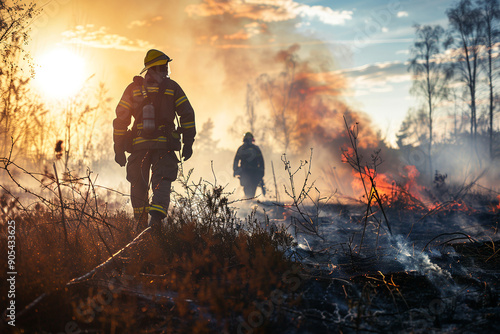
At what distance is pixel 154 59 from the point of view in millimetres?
4871

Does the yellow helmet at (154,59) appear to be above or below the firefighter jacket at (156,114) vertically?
above

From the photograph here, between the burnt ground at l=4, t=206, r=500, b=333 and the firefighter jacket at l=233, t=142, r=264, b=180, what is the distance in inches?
303

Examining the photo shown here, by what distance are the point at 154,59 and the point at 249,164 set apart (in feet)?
21.9

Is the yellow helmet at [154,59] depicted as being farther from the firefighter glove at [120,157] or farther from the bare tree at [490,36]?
the bare tree at [490,36]

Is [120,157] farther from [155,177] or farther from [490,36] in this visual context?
[490,36]

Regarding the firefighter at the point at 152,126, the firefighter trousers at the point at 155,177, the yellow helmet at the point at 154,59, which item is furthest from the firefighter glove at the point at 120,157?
the yellow helmet at the point at 154,59

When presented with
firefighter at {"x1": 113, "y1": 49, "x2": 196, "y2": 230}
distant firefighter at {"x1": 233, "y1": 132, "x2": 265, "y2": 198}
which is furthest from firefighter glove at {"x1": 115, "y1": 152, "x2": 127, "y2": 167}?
distant firefighter at {"x1": 233, "y1": 132, "x2": 265, "y2": 198}

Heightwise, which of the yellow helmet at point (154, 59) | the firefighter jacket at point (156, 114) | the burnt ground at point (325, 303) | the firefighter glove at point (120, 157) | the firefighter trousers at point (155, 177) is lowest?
the burnt ground at point (325, 303)

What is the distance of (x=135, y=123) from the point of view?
4910 millimetres

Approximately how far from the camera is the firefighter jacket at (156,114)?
4758 mm

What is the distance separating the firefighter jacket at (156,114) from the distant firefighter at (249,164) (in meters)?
6.31

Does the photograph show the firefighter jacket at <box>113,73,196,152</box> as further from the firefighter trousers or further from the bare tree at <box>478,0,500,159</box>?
the bare tree at <box>478,0,500,159</box>

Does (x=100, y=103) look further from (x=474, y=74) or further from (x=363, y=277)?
(x=474, y=74)

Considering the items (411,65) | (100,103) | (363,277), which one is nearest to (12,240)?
(363,277)
